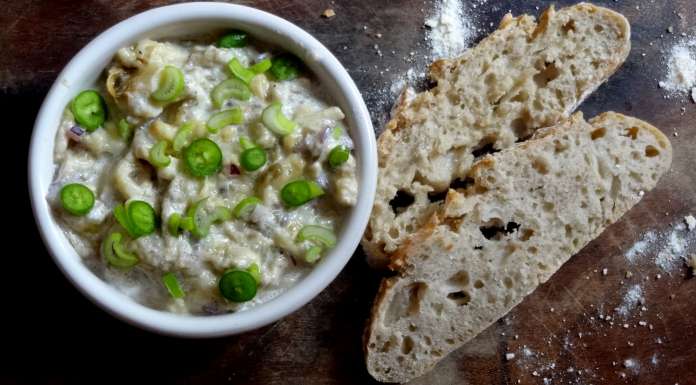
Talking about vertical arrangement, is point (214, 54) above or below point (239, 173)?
above

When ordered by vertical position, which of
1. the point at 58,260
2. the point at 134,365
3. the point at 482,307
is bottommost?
the point at 134,365

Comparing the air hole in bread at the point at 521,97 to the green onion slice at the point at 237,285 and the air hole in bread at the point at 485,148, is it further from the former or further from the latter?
the green onion slice at the point at 237,285

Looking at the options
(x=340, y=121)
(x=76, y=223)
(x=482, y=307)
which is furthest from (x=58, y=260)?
(x=482, y=307)

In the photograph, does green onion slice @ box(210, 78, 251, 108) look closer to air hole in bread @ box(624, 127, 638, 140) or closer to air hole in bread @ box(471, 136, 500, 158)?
air hole in bread @ box(471, 136, 500, 158)

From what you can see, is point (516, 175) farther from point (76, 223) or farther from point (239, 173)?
point (76, 223)

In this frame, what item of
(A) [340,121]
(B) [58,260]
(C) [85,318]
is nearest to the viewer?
(B) [58,260]

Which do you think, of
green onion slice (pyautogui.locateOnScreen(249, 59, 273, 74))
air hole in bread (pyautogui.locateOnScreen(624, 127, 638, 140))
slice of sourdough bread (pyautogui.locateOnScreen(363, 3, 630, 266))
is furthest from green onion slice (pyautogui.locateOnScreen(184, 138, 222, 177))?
air hole in bread (pyautogui.locateOnScreen(624, 127, 638, 140))
